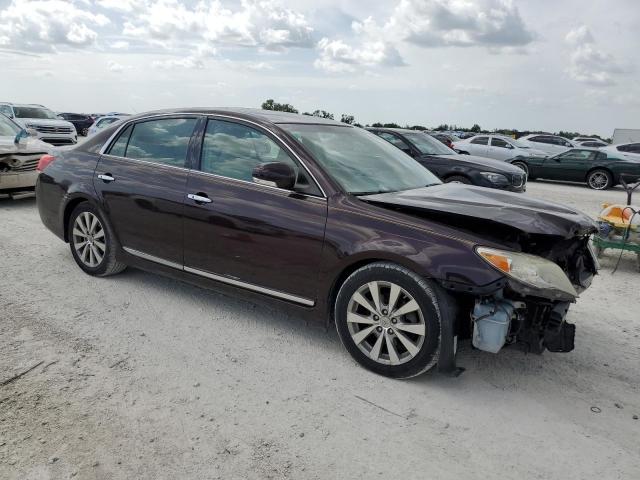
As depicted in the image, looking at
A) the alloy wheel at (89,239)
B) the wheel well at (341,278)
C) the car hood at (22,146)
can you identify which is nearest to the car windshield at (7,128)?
the car hood at (22,146)

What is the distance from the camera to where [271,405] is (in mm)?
3109

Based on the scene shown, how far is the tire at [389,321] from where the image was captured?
324cm

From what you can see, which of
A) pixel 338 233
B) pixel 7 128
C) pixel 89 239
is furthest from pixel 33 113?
pixel 338 233

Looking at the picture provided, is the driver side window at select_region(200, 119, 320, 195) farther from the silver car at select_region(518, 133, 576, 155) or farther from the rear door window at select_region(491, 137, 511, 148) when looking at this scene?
the silver car at select_region(518, 133, 576, 155)

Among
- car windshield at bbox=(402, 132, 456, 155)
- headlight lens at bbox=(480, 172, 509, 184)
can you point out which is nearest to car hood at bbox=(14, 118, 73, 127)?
car windshield at bbox=(402, 132, 456, 155)

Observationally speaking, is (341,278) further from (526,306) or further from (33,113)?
(33,113)

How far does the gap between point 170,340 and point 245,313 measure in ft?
2.36

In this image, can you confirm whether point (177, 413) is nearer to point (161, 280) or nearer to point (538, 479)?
point (538, 479)

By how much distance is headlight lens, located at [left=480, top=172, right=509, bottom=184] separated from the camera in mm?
10039

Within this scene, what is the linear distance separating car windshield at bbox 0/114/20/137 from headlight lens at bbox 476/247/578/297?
27.9 ft

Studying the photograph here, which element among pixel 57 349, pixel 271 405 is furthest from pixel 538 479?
pixel 57 349

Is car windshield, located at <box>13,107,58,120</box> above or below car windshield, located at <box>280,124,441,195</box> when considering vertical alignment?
below

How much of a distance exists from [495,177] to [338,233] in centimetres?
732

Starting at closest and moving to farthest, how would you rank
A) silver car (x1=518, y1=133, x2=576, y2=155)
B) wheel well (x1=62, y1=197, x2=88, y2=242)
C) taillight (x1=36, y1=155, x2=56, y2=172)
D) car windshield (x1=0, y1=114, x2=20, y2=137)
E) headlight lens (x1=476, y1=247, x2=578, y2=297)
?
1. headlight lens (x1=476, y1=247, x2=578, y2=297)
2. wheel well (x1=62, y1=197, x2=88, y2=242)
3. taillight (x1=36, y1=155, x2=56, y2=172)
4. car windshield (x1=0, y1=114, x2=20, y2=137)
5. silver car (x1=518, y1=133, x2=576, y2=155)
